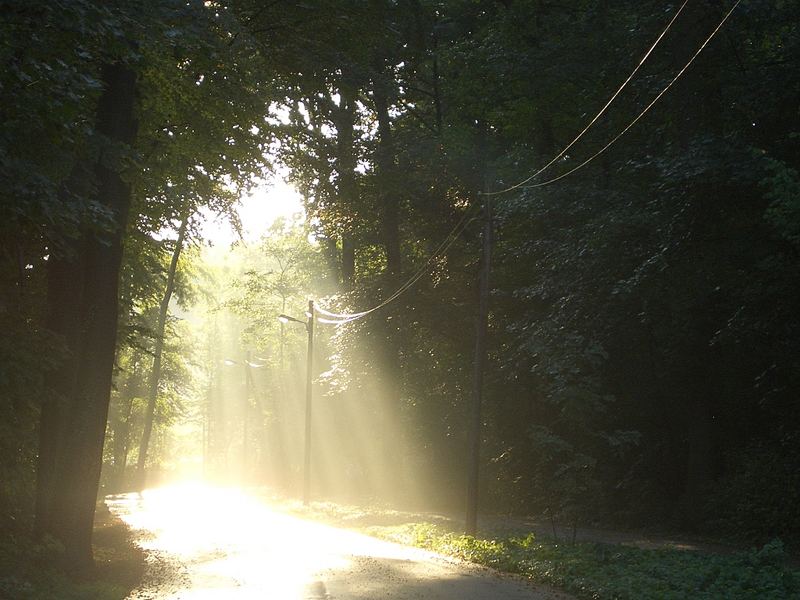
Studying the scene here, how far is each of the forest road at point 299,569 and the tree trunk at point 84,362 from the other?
5.28 ft

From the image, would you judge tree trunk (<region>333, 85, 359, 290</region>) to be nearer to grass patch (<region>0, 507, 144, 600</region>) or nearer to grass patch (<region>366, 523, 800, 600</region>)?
grass patch (<region>366, 523, 800, 600</region>)

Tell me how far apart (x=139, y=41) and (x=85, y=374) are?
5548mm

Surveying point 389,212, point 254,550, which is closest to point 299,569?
point 254,550

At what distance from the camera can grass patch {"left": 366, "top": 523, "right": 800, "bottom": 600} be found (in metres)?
11.2

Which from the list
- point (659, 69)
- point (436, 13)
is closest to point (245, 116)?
point (659, 69)

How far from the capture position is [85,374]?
13656mm

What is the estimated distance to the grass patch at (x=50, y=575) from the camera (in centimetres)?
1052

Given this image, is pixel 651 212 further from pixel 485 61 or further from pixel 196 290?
pixel 196 290

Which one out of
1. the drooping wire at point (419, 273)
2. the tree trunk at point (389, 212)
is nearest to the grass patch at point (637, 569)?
the drooping wire at point (419, 273)

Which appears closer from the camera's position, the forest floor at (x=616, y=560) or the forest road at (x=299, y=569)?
the forest floor at (x=616, y=560)

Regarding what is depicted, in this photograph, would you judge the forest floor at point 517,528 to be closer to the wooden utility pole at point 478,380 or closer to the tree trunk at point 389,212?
the wooden utility pole at point 478,380

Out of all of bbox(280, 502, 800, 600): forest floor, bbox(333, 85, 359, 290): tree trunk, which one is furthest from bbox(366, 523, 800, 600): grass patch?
bbox(333, 85, 359, 290): tree trunk

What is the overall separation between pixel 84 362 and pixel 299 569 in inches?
189

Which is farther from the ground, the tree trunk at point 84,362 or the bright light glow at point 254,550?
the tree trunk at point 84,362
